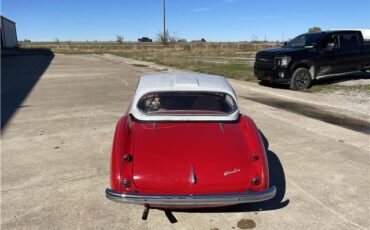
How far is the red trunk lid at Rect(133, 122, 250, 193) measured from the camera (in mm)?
3527

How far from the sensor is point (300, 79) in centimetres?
1276

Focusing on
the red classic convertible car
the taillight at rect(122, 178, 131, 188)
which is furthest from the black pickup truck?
the taillight at rect(122, 178, 131, 188)

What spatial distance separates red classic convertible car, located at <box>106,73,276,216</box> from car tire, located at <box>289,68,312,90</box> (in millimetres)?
8520

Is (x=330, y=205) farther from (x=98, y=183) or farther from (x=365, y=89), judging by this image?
(x=365, y=89)

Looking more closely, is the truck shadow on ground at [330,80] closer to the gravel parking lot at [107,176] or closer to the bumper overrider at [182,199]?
the gravel parking lot at [107,176]

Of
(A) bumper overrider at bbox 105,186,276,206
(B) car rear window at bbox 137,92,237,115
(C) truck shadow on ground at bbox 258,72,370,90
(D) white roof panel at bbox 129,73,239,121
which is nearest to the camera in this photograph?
(A) bumper overrider at bbox 105,186,276,206

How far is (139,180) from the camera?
11.6 feet

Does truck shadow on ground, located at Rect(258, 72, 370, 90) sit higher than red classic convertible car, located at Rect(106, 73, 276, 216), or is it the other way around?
red classic convertible car, located at Rect(106, 73, 276, 216)

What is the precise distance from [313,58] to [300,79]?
89cm

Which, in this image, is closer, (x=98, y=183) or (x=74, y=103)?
(x=98, y=183)

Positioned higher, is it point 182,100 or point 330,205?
point 182,100

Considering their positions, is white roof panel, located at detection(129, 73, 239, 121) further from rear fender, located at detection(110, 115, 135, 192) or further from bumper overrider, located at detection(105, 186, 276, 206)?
bumper overrider, located at detection(105, 186, 276, 206)

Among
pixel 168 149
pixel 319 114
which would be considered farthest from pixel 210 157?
pixel 319 114

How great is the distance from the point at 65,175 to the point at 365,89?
1130 cm
